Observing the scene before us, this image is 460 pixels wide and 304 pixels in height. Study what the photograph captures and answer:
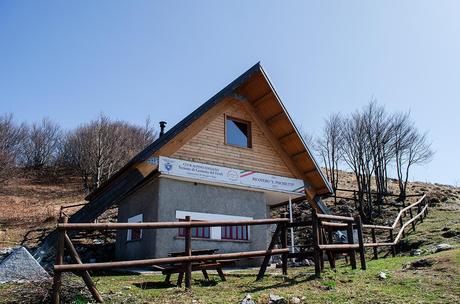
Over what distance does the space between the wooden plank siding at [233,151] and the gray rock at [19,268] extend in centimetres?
644

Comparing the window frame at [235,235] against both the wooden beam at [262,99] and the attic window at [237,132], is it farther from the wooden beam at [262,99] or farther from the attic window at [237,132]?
the wooden beam at [262,99]

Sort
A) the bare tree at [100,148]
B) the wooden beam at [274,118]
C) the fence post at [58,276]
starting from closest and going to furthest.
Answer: the fence post at [58,276] < the wooden beam at [274,118] < the bare tree at [100,148]

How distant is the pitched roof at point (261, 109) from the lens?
44.9 ft

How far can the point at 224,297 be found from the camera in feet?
21.4

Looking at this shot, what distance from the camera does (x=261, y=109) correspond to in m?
15.9

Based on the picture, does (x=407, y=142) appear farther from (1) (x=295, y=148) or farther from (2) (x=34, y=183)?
(2) (x=34, y=183)

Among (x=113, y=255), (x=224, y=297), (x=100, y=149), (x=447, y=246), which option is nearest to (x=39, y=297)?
(x=224, y=297)

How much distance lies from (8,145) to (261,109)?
Answer: 3079 cm

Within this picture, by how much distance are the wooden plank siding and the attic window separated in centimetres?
15

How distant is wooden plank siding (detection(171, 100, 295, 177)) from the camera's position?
13789 millimetres

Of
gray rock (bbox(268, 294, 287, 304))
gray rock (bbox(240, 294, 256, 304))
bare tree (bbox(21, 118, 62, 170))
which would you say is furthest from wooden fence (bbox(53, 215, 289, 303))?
bare tree (bbox(21, 118, 62, 170))

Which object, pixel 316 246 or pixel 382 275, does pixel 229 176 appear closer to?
pixel 316 246

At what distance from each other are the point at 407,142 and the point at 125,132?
28010 millimetres

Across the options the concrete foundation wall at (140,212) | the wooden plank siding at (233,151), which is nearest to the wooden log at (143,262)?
the concrete foundation wall at (140,212)
